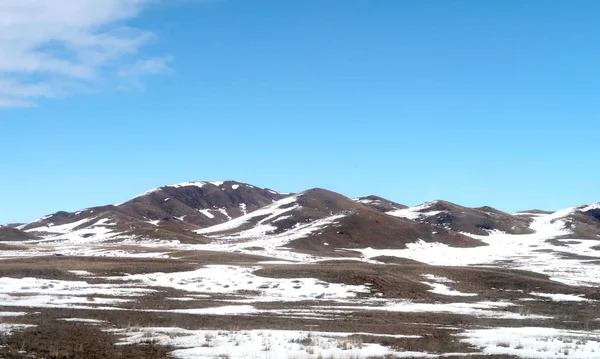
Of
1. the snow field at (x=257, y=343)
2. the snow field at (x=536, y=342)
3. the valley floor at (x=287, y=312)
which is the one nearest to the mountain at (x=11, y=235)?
the valley floor at (x=287, y=312)

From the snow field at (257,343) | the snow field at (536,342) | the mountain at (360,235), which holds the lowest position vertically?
the snow field at (536,342)

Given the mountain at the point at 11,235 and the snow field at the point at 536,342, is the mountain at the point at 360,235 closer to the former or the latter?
the mountain at the point at 11,235

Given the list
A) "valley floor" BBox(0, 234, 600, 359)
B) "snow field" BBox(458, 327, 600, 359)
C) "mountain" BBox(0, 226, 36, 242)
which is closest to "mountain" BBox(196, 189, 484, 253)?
"mountain" BBox(0, 226, 36, 242)

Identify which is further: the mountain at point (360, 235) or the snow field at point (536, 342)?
the mountain at point (360, 235)

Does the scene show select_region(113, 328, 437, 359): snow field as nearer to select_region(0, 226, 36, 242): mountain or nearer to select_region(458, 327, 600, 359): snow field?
select_region(458, 327, 600, 359): snow field

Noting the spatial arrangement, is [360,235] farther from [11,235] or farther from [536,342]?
[536,342]

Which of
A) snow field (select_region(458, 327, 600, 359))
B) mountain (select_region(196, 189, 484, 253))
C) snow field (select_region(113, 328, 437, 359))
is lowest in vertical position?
snow field (select_region(458, 327, 600, 359))

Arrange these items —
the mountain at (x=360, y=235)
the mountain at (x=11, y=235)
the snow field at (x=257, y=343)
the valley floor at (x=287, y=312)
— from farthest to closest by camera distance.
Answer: the mountain at (x=11, y=235) < the mountain at (x=360, y=235) < the valley floor at (x=287, y=312) < the snow field at (x=257, y=343)

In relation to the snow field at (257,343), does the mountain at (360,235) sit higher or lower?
higher

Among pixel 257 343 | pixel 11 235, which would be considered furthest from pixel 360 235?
pixel 257 343

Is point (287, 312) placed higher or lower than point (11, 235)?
lower

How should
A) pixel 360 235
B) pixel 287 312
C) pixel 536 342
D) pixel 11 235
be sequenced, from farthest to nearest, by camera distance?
pixel 11 235, pixel 360 235, pixel 287 312, pixel 536 342

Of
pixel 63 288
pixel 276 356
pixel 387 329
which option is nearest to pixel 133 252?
pixel 63 288

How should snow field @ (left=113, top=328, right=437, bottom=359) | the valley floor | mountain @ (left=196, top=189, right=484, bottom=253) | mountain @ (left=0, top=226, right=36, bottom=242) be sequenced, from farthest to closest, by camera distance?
1. mountain @ (left=0, top=226, right=36, bottom=242)
2. mountain @ (left=196, top=189, right=484, bottom=253)
3. the valley floor
4. snow field @ (left=113, top=328, right=437, bottom=359)
